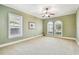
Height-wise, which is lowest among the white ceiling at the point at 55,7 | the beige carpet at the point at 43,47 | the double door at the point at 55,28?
the beige carpet at the point at 43,47

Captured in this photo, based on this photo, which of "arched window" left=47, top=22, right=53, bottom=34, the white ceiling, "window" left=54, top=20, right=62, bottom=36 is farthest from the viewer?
"arched window" left=47, top=22, right=53, bottom=34

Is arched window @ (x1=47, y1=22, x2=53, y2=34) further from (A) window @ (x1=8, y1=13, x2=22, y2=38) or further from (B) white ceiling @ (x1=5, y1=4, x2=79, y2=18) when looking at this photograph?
(A) window @ (x1=8, y1=13, x2=22, y2=38)

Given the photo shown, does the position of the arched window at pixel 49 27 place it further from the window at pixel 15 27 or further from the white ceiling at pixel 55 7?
the window at pixel 15 27

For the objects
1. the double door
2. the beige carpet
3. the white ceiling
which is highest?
the white ceiling

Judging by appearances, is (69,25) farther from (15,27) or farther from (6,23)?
(6,23)

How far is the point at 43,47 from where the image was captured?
2.88 metres

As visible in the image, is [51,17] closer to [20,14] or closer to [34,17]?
[34,17]

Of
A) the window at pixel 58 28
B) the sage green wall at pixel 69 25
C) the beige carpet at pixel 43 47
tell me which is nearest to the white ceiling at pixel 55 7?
the sage green wall at pixel 69 25

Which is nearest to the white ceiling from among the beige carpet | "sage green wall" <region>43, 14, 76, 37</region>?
"sage green wall" <region>43, 14, 76, 37</region>

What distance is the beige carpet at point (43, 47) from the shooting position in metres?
2.54

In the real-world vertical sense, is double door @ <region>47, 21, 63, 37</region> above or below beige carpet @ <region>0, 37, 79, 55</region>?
above

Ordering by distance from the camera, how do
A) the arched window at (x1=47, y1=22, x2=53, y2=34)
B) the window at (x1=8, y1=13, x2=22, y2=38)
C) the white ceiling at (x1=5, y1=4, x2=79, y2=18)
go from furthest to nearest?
1. the window at (x1=8, y1=13, x2=22, y2=38)
2. the arched window at (x1=47, y1=22, x2=53, y2=34)
3. the white ceiling at (x1=5, y1=4, x2=79, y2=18)

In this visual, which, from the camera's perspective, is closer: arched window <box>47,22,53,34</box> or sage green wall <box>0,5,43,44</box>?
arched window <box>47,22,53,34</box>

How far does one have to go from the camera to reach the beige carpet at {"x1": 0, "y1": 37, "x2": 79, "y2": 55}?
2.54 meters
